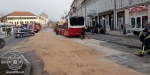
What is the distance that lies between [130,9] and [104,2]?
1360cm

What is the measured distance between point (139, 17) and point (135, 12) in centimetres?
115

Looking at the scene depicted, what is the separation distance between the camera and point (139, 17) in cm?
2534

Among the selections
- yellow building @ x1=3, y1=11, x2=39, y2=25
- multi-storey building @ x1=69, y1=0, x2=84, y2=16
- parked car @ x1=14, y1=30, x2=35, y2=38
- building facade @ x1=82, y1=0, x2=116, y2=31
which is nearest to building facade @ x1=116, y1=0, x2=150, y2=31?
building facade @ x1=82, y1=0, x2=116, y2=31

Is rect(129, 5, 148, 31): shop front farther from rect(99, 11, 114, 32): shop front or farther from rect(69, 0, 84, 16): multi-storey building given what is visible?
rect(69, 0, 84, 16): multi-storey building

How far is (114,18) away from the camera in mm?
33875

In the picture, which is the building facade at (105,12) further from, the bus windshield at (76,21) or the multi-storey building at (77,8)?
the multi-storey building at (77,8)

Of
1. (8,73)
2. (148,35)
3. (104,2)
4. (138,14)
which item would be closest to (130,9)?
(138,14)

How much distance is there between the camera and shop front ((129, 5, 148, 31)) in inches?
934

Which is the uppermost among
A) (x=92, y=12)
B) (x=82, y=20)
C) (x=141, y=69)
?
(x=92, y=12)

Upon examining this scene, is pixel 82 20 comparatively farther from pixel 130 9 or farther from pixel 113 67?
pixel 113 67

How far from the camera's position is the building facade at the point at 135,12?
23.5 metres

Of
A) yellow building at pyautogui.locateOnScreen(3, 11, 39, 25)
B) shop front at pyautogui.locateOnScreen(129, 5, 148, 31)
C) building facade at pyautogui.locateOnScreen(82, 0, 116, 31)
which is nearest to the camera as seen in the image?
shop front at pyautogui.locateOnScreen(129, 5, 148, 31)

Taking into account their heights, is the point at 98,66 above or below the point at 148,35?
below

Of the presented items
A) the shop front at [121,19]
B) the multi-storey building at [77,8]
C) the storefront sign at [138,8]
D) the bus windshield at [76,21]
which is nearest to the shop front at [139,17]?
the storefront sign at [138,8]
